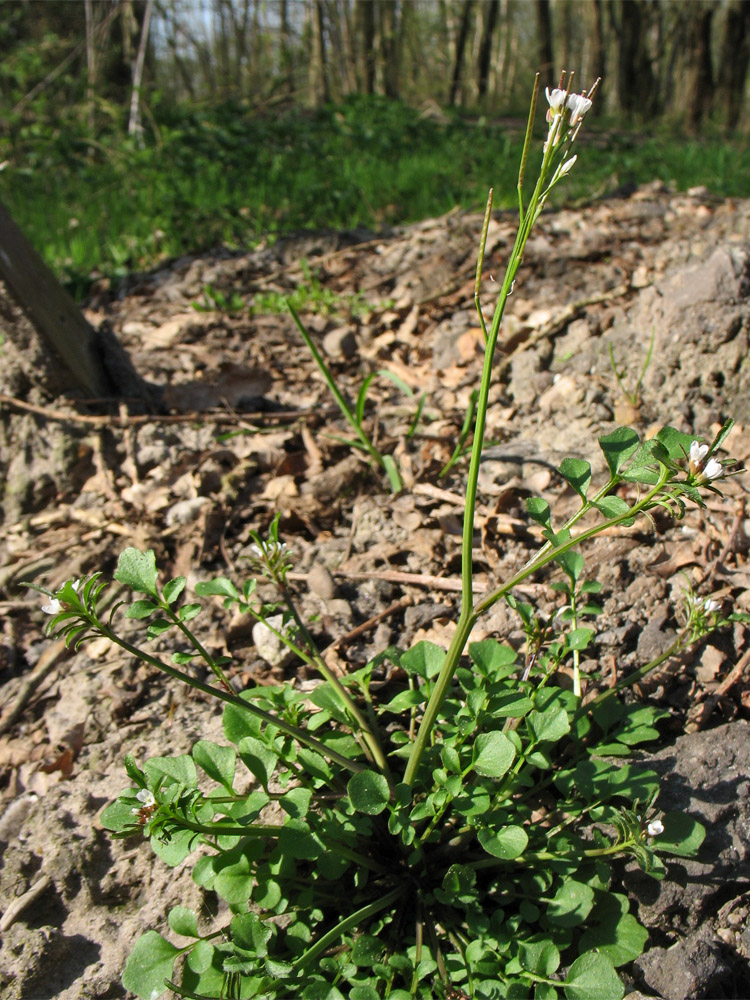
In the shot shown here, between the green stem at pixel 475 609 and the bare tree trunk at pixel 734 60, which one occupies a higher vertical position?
the bare tree trunk at pixel 734 60

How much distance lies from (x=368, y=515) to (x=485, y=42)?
49.0 feet

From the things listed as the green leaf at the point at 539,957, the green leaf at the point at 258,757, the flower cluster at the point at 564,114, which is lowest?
the green leaf at the point at 539,957

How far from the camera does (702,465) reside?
100cm

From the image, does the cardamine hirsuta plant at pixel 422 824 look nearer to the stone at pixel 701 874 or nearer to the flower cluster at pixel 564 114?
the stone at pixel 701 874

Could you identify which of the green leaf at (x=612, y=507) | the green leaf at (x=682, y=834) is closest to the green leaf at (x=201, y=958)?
the green leaf at (x=682, y=834)

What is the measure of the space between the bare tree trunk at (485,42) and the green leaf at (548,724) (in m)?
15.1

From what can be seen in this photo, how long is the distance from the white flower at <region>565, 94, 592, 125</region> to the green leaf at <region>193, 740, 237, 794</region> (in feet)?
3.74

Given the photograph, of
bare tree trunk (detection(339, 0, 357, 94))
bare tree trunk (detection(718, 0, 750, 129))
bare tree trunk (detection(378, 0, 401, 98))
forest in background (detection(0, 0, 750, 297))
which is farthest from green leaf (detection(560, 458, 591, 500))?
bare tree trunk (detection(378, 0, 401, 98))

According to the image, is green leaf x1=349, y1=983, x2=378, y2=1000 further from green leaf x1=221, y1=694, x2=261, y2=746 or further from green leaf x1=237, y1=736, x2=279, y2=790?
green leaf x1=221, y1=694, x2=261, y2=746

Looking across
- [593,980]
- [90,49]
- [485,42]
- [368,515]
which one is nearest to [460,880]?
[593,980]

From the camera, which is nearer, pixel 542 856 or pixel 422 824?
pixel 542 856

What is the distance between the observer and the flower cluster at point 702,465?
0.97 metres

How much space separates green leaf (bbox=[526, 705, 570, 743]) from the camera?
4.53 ft

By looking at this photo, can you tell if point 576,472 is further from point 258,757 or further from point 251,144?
point 251,144
